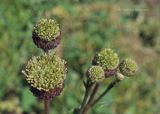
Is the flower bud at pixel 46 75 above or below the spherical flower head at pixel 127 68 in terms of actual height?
above

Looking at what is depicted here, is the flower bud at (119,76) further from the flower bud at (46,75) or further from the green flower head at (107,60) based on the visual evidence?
the flower bud at (46,75)

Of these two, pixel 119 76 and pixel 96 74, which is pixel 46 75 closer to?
pixel 96 74

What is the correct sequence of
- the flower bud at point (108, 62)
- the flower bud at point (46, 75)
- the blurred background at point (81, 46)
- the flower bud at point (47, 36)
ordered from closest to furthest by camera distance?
the flower bud at point (46, 75), the flower bud at point (47, 36), the flower bud at point (108, 62), the blurred background at point (81, 46)

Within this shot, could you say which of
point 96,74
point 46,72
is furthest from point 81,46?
point 46,72

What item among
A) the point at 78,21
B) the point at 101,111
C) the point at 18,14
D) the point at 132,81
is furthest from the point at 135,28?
the point at 101,111

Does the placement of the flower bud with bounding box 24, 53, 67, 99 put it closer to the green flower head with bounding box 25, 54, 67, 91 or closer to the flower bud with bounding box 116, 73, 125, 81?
the green flower head with bounding box 25, 54, 67, 91

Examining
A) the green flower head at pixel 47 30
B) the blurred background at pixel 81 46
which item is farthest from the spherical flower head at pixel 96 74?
the blurred background at pixel 81 46
